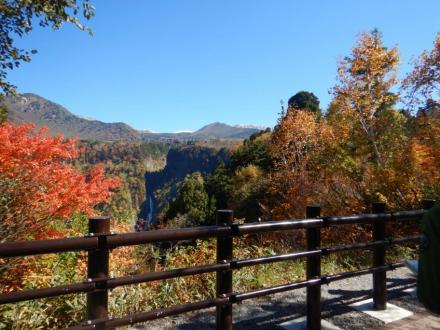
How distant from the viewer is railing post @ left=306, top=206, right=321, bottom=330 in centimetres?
419

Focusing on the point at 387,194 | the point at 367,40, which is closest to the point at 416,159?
the point at 387,194

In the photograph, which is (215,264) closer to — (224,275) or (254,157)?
(224,275)

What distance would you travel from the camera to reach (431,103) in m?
20.1

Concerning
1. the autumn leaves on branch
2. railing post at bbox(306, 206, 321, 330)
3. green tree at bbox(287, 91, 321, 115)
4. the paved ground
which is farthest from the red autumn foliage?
green tree at bbox(287, 91, 321, 115)

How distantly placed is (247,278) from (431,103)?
18.2m

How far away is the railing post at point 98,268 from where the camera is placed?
2.96 metres

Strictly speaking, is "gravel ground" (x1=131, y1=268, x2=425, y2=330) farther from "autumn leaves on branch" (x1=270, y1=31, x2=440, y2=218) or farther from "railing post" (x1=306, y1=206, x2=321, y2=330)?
"autumn leaves on branch" (x1=270, y1=31, x2=440, y2=218)

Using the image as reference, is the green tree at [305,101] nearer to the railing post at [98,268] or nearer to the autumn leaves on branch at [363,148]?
the autumn leaves on branch at [363,148]

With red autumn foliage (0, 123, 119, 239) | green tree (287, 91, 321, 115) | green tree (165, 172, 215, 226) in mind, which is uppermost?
green tree (287, 91, 321, 115)

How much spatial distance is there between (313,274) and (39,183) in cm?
444

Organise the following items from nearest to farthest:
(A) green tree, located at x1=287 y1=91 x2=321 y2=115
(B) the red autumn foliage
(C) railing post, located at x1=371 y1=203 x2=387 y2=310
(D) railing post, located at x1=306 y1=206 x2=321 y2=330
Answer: (D) railing post, located at x1=306 y1=206 x2=321 y2=330 < (C) railing post, located at x1=371 y1=203 x2=387 y2=310 < (B) the red autumn foliage < (A) green tree, located at x1=287 y1=91 x2=321 y2=115

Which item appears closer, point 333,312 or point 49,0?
point 333,312

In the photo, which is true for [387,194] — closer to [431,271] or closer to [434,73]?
[434,73]

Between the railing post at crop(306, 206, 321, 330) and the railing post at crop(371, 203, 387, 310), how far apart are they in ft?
3.33
